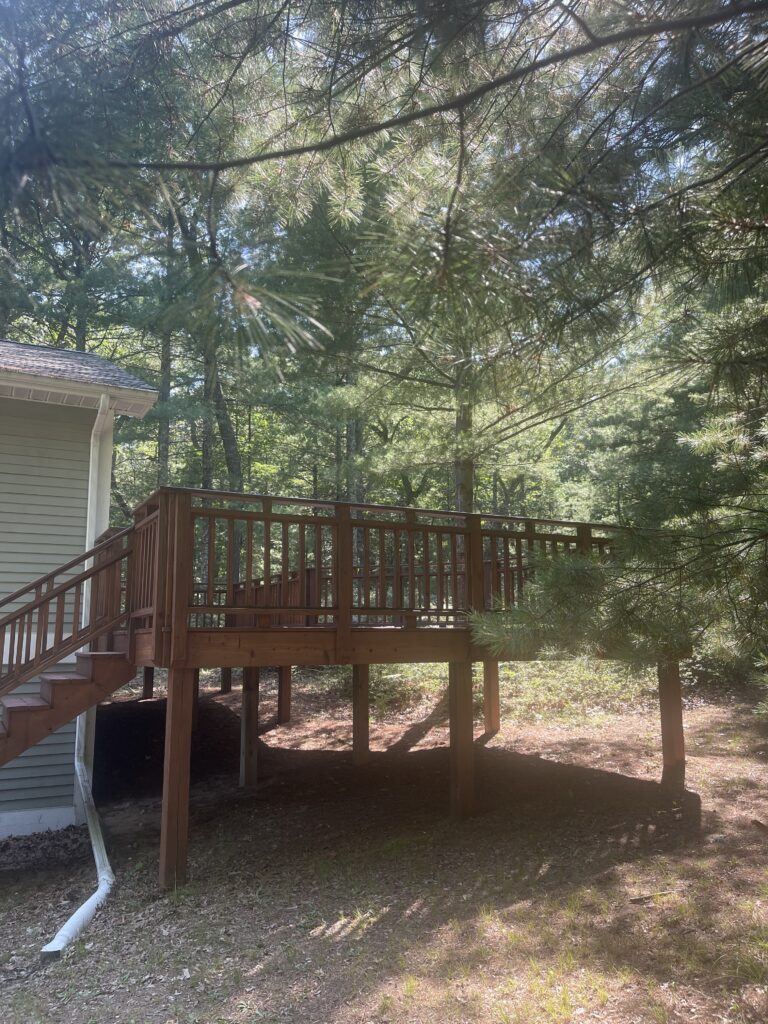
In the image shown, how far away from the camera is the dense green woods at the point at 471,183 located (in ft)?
10.6

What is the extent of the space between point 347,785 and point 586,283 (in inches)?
251

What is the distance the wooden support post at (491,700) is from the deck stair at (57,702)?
5.26 meters

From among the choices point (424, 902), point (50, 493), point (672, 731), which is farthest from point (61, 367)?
point (672, 731)

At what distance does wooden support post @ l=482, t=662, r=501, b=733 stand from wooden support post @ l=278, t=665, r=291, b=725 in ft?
10.3

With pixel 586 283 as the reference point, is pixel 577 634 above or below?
below

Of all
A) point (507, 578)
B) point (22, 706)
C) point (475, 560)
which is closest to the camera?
point (22, 706)

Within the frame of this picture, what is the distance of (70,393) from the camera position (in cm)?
773

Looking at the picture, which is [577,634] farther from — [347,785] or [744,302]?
[347,785]

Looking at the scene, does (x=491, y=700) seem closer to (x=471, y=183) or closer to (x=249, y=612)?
(x=249, y=612)

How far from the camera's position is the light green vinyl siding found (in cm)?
786

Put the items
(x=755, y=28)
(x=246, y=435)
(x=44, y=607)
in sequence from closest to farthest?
(x=755, y=28)
(x=44, y=607)
(x=246, y=435)

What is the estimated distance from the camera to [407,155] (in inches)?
154

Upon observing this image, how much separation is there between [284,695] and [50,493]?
5302 mm

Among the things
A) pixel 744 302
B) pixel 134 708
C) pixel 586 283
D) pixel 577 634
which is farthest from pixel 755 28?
pixel 134 708
